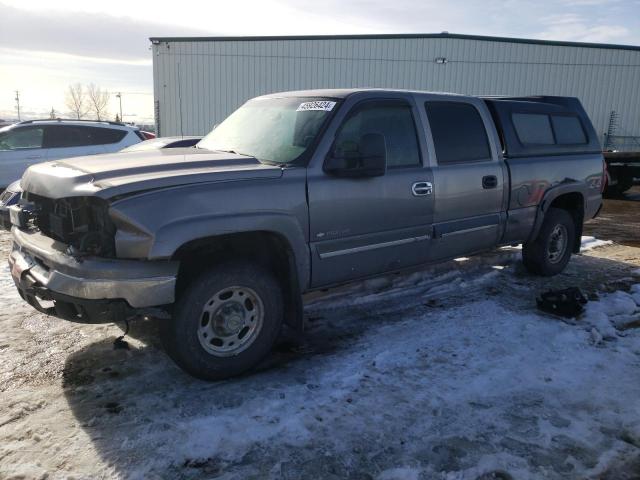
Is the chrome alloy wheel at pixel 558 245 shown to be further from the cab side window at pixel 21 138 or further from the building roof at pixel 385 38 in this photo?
the building roof at pixel 385 38

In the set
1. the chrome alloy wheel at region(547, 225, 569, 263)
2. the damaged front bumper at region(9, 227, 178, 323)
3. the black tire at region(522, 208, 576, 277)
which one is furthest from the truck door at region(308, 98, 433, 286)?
the chrome alloy wheel at region(547, 225, 569, 263)

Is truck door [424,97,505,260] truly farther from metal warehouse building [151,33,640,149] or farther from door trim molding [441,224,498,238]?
metal warehouse building [151,33,640,149]

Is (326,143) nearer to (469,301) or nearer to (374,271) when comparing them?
(374,271)

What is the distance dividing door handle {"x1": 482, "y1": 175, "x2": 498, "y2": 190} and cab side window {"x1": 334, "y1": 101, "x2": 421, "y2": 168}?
890 millimetres

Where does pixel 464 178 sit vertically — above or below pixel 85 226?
above

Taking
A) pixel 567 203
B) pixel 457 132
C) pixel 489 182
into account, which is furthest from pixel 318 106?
pixel 567 203

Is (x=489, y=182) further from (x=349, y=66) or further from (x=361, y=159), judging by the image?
(x=349, y=66)

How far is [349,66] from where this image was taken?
2394cm

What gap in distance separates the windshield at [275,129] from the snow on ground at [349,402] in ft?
5.03

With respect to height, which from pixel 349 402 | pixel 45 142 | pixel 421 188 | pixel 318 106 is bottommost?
pixel 349 402

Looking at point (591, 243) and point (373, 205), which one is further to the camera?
point (591, 243)

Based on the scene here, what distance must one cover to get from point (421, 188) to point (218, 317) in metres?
2.01

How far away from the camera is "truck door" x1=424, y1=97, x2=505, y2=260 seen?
4684 mm

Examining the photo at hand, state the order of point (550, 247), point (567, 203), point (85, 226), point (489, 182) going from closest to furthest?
point (85, 226)
point (489, 182)
point (550, 247)
point (567, 203)
